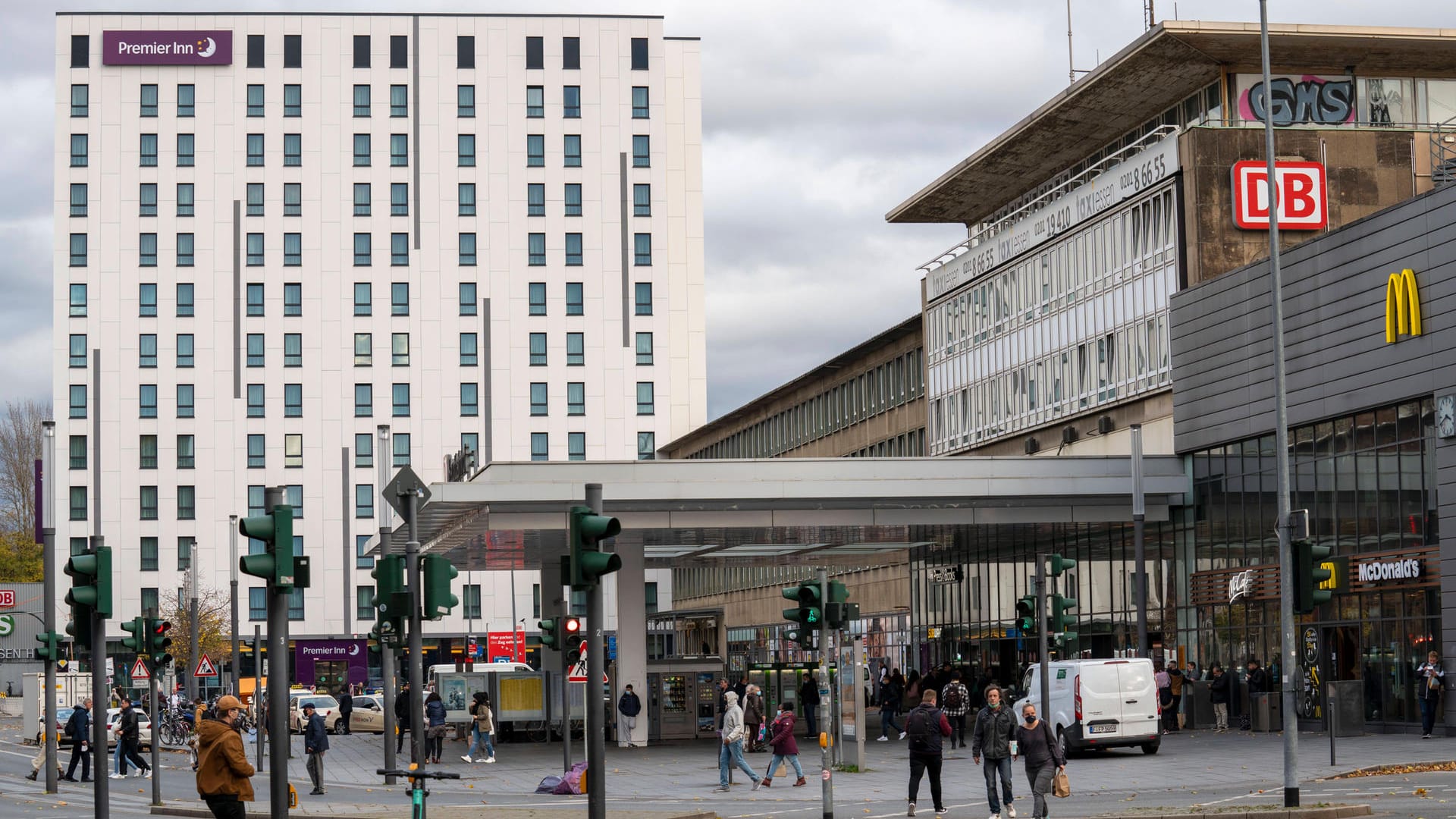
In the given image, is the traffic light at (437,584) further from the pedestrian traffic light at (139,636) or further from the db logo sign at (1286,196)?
the db logo sign at (1286,196)

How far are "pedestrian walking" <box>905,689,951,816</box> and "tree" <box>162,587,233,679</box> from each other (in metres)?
59.2

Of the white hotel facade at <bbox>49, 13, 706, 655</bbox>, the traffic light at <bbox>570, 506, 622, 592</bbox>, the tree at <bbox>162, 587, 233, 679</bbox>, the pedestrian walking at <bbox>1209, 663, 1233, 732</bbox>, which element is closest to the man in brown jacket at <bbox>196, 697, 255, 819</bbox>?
the traffic light at <bbox>570, 506, 622, 592</bbox>

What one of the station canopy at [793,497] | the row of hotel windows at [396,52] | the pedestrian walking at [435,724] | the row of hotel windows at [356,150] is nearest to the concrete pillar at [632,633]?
the station canopy at [793,497]

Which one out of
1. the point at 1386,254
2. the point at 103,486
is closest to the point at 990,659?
the point at 1386,254

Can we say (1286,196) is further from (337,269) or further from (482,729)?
(337,269)

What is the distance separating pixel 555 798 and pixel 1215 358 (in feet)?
71.2

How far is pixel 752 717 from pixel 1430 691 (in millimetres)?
12743

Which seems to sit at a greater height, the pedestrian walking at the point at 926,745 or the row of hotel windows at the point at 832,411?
the row of hotel windows at the point at 832,411

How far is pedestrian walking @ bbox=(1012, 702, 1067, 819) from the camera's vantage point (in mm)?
20500

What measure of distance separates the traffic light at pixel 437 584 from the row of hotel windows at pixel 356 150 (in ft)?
264

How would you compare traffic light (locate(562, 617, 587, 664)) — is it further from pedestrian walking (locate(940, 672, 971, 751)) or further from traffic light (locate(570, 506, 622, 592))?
traffic light (locate(570, 506, 622, 592))

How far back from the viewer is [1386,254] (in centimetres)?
3778

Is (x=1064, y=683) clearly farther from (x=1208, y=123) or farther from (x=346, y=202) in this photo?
(x=346, y=202)

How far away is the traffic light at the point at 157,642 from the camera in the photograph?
96.0ft
